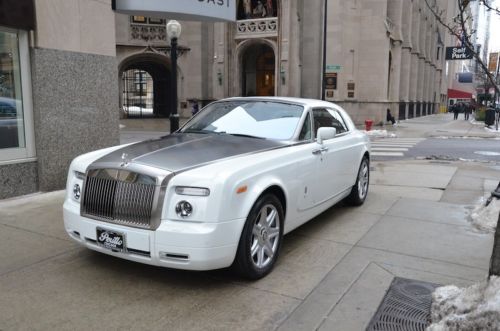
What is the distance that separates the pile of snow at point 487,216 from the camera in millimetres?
6158

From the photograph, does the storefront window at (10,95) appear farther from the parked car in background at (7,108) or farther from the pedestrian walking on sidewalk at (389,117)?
the pedestrian walking on sidewalk at (389,117)

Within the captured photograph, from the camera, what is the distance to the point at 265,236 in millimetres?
4359

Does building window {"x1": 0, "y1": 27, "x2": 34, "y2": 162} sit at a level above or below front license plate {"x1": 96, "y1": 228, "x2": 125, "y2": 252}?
above

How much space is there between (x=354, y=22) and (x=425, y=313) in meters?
31.8

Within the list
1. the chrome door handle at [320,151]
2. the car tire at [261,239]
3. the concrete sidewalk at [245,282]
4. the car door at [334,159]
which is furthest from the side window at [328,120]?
the car tire at [261,239]

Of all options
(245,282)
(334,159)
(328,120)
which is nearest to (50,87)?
(328,120)

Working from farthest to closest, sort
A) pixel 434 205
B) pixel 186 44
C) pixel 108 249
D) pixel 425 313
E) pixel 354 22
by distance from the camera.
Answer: pixel 186 44 → pixel 354 22 → pixel 434 205 → pixel 108 249 → pixel 425 313

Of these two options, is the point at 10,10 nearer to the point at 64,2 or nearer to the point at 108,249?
the point at 64,2

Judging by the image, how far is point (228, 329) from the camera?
11.1 ft

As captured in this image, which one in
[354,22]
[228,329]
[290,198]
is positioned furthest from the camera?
[354,22]

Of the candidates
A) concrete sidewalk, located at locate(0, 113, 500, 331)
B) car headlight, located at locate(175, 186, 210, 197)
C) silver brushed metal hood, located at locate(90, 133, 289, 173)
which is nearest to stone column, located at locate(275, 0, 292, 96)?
concrete sidewalk, located at locate(0, 113, 500, 331)

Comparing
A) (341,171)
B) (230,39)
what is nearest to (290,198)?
(341,171)

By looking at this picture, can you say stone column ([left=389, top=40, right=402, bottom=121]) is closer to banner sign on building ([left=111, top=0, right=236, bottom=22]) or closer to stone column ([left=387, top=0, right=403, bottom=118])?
stone column ([left=387, top=0, right=403, bottom=118])

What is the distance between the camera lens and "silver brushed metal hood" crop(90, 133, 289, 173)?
410 cm
